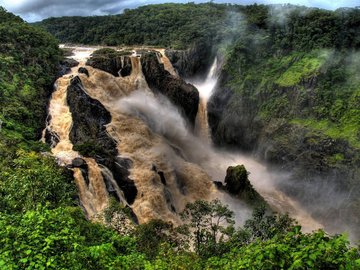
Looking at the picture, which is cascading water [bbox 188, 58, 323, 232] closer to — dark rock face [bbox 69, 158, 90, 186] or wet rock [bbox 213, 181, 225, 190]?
wet rock [bbox 213, 181, 225, 190]

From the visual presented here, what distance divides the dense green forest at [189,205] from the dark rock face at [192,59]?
5.64 ft

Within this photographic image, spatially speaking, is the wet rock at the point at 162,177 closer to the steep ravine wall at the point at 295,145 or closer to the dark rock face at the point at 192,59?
the steep ravine wall at the point at 295,145

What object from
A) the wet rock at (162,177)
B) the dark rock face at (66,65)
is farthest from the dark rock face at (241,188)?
the dark rock face at (66,65)

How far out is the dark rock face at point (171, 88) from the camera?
4441 centimetres

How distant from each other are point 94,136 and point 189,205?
14.0m

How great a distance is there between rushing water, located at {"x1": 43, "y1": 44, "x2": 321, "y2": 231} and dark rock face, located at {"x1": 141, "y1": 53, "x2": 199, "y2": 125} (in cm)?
80

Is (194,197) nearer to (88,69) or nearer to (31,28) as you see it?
(88,69)

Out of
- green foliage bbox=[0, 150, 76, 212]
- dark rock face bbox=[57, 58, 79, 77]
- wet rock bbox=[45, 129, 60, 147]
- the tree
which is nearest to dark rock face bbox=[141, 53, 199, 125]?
dark rock face bbox=[57, 58, 79, 77]

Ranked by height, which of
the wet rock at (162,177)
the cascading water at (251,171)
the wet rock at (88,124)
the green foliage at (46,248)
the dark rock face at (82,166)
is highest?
the green foliage at (46,248)

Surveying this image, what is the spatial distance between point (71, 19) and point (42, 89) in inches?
1620

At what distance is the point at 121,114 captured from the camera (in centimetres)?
3838

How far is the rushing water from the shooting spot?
1204 inches

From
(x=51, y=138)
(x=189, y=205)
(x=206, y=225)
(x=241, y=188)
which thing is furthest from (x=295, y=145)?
(x=51, y=138)

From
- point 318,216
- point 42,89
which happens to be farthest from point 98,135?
point 318,216
